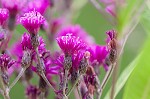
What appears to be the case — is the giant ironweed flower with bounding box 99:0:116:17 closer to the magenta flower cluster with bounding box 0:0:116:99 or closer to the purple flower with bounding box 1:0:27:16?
the magenta flower cluster with bounding box 0:0:116:99

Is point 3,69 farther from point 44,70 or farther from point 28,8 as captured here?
point 28,8

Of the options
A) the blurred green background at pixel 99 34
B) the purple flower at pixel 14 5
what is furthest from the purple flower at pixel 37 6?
the blurred green background at pixel 99 34

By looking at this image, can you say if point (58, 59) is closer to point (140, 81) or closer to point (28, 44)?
point (28, 44)

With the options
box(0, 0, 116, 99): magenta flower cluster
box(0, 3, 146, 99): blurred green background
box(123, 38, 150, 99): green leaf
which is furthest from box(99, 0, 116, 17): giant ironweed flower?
box(0, 3, 146, 99): blurred green background

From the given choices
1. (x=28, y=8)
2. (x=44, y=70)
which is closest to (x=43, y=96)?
(x=44, y=70)

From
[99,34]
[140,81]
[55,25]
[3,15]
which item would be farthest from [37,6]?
[99,34]
